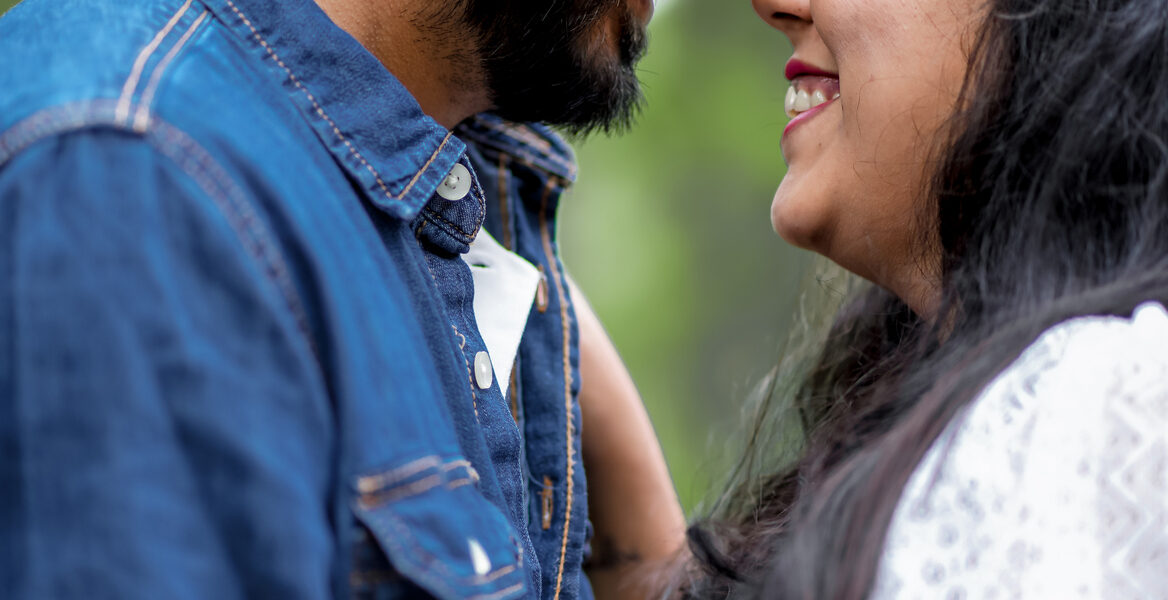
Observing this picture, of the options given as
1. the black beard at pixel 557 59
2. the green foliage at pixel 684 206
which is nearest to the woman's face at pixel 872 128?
the black beard at pixel 557 59

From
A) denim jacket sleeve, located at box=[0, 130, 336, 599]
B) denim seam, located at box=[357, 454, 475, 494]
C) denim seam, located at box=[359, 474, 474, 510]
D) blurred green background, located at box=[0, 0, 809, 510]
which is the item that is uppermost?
denim jacket sleeve, located at box=[0, 130, 336, 599]

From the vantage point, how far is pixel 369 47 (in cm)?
143

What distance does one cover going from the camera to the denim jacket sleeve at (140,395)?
2.70 ft

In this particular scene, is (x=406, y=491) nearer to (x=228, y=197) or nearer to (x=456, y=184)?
(x=228, y=197)

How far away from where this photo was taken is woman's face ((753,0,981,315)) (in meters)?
1.29

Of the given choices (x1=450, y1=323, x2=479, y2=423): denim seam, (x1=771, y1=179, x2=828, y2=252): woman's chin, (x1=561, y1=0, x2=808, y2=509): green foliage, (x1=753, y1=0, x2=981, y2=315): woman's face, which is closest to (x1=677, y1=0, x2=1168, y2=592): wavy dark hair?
(x1=753, y1=0, x2=981, y2=315): woman's face

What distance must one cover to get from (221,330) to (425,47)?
713mm

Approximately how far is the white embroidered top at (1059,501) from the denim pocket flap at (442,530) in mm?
370

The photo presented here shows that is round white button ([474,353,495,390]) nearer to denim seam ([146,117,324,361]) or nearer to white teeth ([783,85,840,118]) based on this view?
denim seam ([146,117,324,361])

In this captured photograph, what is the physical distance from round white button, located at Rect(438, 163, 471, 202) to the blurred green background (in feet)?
19.6

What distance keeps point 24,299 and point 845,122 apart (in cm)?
98

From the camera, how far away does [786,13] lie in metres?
1.52

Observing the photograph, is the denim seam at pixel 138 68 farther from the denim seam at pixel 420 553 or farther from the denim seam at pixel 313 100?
the denim seam at pixel 420 553

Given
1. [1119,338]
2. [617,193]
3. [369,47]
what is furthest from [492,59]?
[617,193]
